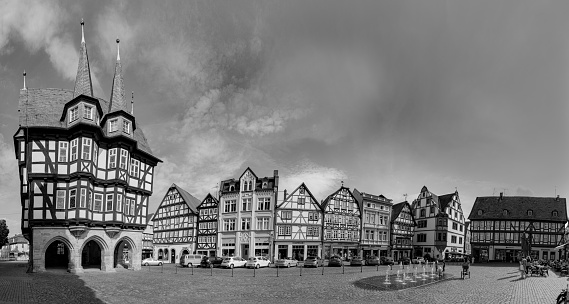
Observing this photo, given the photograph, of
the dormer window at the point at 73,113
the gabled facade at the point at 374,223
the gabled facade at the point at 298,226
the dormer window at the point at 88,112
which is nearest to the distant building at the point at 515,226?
the gabled facade at the point at 374,223

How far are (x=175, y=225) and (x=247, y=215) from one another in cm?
1710

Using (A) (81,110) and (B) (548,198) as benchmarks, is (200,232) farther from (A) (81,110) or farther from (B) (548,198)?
(B) (548,198)

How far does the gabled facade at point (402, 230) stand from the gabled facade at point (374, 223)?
1.73 metres

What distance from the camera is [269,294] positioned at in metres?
23.1

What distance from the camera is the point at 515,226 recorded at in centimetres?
8119

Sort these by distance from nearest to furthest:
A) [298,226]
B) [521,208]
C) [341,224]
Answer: [298,226] → [341,224] → [521,208]

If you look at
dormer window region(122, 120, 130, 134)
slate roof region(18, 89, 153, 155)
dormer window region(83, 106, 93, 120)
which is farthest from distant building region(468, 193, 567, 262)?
slate roof region(18, 89, 153, 155)

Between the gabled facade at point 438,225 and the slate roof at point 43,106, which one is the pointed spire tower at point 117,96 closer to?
the slate roof at point 43,106

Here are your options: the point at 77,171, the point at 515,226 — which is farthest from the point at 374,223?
the point at 77,171

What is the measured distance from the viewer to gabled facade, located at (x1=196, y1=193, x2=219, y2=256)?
228ft

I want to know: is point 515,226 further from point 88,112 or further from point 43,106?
point 43,106

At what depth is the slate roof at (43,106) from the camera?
3684 cm

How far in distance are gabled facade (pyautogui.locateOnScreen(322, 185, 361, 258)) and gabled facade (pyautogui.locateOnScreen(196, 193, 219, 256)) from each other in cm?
1720

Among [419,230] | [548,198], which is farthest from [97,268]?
[548,198]
